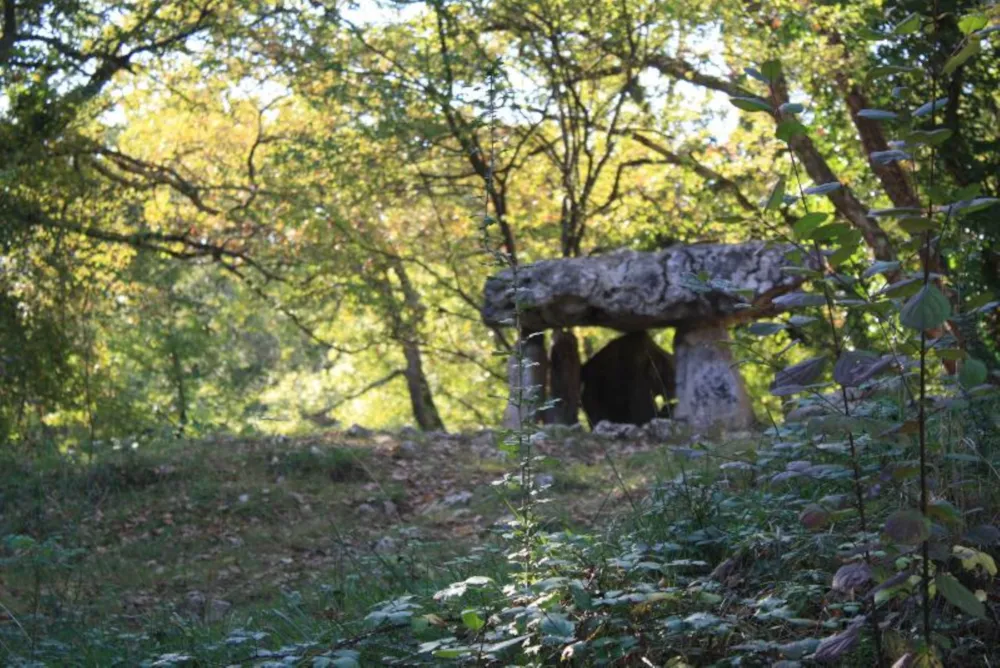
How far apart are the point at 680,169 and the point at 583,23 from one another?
9.88ft

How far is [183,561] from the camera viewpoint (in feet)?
22.1

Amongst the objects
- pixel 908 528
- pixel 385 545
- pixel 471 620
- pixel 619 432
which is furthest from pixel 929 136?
pixel 619 432

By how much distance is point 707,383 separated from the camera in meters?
10.6

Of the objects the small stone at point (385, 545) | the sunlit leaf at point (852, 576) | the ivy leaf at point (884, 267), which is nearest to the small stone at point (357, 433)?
the small stone at point (385, 545)

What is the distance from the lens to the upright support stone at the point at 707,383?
410 inches

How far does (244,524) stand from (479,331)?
36.3 ft

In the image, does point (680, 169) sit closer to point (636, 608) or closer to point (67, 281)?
point (67, 281)

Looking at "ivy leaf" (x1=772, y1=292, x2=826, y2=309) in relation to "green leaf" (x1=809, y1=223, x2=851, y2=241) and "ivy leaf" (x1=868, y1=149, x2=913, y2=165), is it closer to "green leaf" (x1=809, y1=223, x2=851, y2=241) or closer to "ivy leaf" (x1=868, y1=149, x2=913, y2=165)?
"green leaf" (x1=809, y1=223, x2=851, y2=241)

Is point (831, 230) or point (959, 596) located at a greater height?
point (831, 230)

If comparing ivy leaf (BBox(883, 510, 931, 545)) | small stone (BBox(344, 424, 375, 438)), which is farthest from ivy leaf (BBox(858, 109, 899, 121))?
small stone (BBox(344, 424, 375, 438))

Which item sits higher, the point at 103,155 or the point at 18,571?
the point at 103,155

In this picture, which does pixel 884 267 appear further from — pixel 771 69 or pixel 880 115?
pixel 771 69

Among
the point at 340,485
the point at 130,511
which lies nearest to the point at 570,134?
the point at 340,485

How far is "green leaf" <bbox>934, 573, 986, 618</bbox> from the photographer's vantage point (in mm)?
2314
